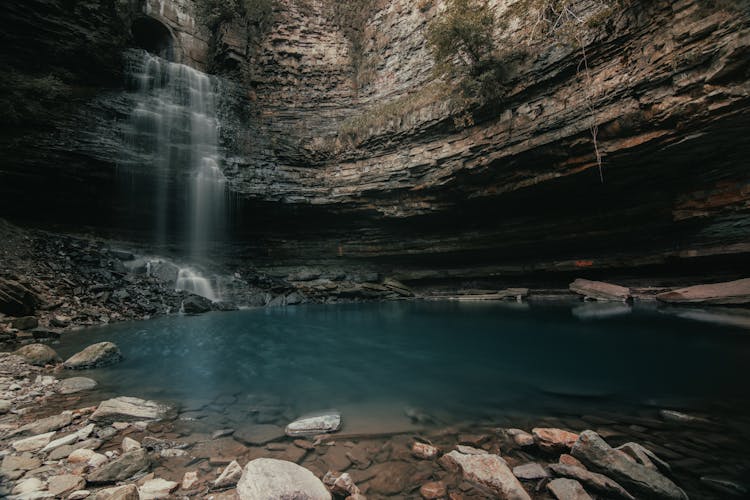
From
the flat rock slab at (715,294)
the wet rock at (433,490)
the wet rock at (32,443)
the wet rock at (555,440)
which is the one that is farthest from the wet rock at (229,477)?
the flat rock slab at (715,294)

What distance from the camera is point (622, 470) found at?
2131 mm

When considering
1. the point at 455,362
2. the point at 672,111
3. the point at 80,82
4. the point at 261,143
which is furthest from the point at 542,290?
the point at 80,82

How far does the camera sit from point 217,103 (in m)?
18.8

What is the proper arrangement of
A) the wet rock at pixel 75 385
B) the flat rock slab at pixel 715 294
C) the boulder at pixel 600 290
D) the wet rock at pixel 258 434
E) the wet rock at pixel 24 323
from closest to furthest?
the wet rock at pixel 258 434
the wet rock at pixel 75 385
the wet rock at pixel 24 323
the flat rock slab at pixel 715 294
the boulder at pixel 600 290

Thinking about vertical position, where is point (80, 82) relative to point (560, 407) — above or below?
above

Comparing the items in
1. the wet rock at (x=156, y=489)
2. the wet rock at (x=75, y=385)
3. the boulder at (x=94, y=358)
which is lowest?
the wet rock at (x=156, y=489)

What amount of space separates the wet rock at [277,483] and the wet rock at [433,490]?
74cm

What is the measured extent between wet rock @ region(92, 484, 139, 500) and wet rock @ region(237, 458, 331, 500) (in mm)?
677

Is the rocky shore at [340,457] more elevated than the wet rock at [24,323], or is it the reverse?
the wet rock at [24,323]

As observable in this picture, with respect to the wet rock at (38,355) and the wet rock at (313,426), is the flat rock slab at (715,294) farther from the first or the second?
the wet rock at (38,355)

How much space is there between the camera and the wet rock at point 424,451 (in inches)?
107

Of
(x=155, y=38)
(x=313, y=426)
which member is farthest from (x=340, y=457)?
(x=155, y=38)

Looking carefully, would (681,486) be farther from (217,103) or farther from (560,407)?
(217,103)

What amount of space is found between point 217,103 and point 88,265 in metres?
12.2
